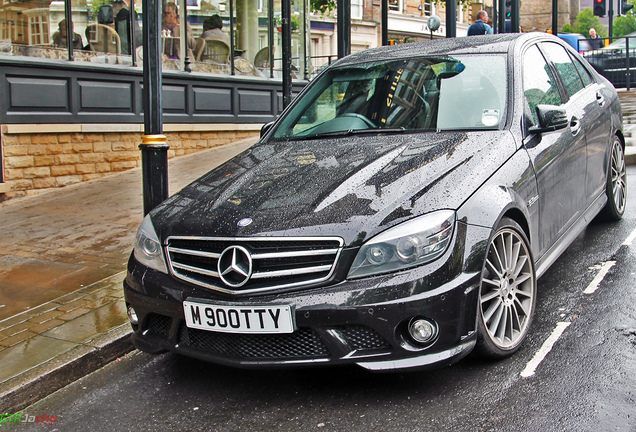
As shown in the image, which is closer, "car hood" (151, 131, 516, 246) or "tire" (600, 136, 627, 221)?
"car hood" (151, 131, 516, 246)

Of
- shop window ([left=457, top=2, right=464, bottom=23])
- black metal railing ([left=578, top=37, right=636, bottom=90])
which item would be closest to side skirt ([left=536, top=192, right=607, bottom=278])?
black metal railing ([left=578, top=37, right=636, bottom=90])

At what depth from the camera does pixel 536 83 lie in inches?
182

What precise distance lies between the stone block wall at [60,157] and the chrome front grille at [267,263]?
24.3ft

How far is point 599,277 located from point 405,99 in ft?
5.91

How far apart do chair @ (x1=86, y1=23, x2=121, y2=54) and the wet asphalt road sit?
8079 mm

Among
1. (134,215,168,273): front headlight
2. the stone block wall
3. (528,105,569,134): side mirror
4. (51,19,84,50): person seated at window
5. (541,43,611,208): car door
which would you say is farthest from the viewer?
(51,19,84,50): person seated at window

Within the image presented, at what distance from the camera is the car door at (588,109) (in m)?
5.08

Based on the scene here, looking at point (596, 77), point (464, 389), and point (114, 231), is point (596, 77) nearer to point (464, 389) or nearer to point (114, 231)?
point (464, 389)

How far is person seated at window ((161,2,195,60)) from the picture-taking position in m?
12.4

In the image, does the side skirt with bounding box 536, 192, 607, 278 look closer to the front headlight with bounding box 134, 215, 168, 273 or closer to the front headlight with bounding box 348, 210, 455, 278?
the front headlight with bounding box 348, 210, 455, 278

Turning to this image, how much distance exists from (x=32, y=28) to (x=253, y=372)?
328 inches

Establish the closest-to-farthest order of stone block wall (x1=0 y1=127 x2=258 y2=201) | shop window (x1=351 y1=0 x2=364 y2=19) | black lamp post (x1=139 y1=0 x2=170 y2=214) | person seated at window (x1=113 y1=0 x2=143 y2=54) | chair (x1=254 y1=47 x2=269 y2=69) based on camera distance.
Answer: black lamp post (x1=139 y1=0 x2=170 y2=214) < stone block wall (x1=0 y1=127 x2=258 y2=201) < person seated at window (x1=113 y1=0 x2=143 y2=54) < chair (x1=254 y1=47 x2=269 y2=69) < shop window (x1=351 y1=0 x2=364 y2=19)

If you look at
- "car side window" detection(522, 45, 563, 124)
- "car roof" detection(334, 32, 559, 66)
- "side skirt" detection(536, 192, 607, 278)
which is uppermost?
"car roof" detection(334, 32, 559, 66)

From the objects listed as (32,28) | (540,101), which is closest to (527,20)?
(32,28)
